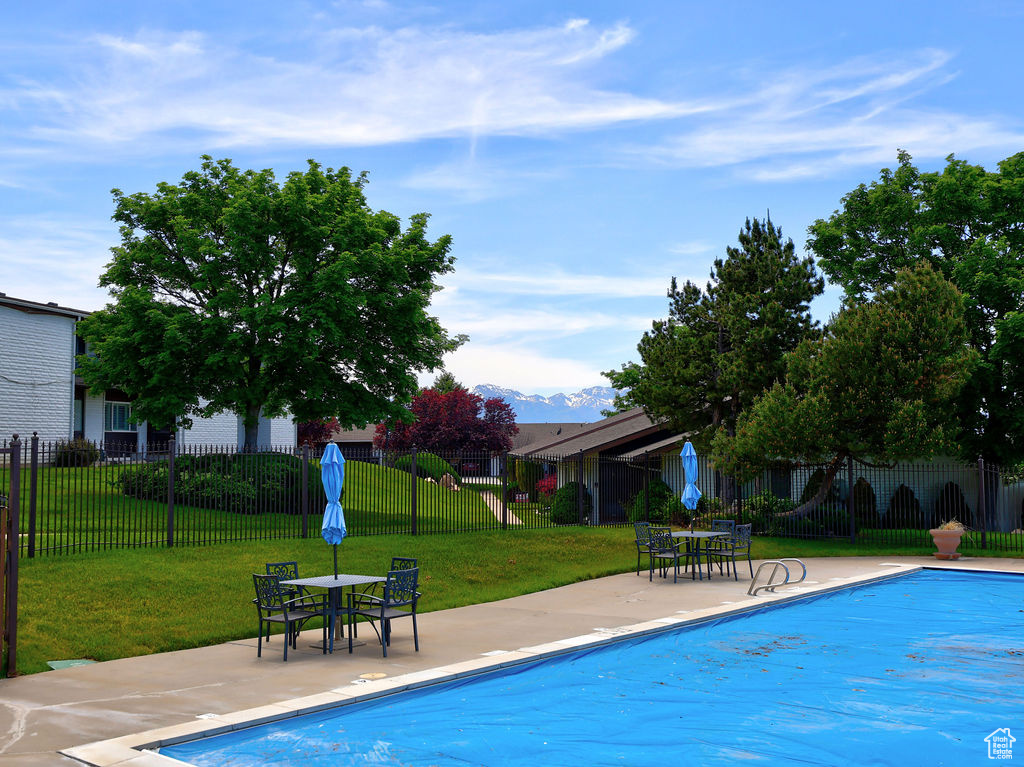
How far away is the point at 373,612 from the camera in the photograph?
36.7 ft

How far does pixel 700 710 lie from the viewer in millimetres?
9125

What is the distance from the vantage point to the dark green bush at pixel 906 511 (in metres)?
30.5

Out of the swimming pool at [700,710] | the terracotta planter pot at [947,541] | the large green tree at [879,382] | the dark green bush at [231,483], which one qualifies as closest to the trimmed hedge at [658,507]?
the large green tree at [879,382]

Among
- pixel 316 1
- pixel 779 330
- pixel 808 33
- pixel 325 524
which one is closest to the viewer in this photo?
pixel 325 524

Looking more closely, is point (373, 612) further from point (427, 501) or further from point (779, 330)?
point (779, 330)

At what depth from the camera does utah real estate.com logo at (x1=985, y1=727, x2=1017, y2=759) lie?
25.7ft

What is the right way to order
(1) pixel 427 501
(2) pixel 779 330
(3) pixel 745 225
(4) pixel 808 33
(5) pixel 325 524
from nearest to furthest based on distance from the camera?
(5) pixel 325 524 → (4) pixel 808 33 → (1) pixel 427 501 → (2) pixel 779 330 → (3) pixel 745 225

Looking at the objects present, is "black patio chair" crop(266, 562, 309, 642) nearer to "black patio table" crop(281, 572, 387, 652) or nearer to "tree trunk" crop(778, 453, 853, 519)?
"black patio table" crop(281, 572, 387, 652)

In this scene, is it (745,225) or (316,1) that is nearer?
(316,1)

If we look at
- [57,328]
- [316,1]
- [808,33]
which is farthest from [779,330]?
[57,328]

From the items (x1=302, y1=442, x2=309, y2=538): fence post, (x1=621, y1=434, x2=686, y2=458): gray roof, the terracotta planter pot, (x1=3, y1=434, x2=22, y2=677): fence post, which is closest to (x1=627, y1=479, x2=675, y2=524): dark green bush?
A: (x1=621, y1=434, x2=686, y2=458): gray roof

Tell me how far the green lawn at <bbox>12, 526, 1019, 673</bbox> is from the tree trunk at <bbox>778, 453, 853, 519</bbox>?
372 centimetres

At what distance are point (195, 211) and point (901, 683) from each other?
23.4 metres

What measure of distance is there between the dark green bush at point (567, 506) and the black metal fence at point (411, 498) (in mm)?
72
